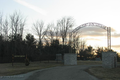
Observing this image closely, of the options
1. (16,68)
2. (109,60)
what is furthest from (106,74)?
(16,68)

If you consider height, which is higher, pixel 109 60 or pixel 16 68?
pixel 109 60

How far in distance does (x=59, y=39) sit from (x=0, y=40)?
2432cm

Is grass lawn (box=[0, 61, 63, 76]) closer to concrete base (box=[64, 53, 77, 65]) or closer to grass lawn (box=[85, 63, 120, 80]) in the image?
concrete base (box=[64, 53, 77, 65])

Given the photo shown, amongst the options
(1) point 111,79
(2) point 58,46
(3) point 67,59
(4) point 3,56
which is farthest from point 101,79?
(2) point 58,46

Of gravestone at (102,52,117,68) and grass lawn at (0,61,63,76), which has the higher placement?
gravestone at (102,52,117,68)

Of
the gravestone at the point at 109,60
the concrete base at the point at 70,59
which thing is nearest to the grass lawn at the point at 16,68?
the concrete base at the point at 70,59

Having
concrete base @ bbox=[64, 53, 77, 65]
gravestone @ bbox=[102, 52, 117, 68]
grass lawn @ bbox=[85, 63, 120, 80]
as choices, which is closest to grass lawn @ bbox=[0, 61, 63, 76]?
concrete base @ bbox=[64, 53, 77, 65]

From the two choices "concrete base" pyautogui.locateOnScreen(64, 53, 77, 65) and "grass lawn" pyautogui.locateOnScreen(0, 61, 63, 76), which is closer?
"grass lawn" pyautogui.locateOnScreen(0, 61, 63, 76)

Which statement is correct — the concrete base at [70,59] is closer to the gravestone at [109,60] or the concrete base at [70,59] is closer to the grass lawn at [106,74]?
the gravestone at [109,60]

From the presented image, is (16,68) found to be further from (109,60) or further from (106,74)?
(109,60)

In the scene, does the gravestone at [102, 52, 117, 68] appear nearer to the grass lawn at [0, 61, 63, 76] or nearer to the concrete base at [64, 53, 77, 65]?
the concrete base at [64, 53, 77, 65]

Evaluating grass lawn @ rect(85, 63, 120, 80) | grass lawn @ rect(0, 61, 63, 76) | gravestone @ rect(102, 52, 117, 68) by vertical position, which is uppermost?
gravestone @ rect(102, 52, 117, 68)

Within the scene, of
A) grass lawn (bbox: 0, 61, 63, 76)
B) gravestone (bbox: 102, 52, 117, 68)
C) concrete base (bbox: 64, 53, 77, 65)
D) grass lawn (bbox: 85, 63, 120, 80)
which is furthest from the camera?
concrete base (bbox: 64, 53, 77, 65)

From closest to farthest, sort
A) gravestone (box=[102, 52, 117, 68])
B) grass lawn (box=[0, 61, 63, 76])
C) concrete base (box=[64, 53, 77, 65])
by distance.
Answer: grass lawn (box=[0, 61, 63, 76]), gravestone (box=[102, 52, 117, 68]), concrete base (box=[64, 53, 77, 65])
